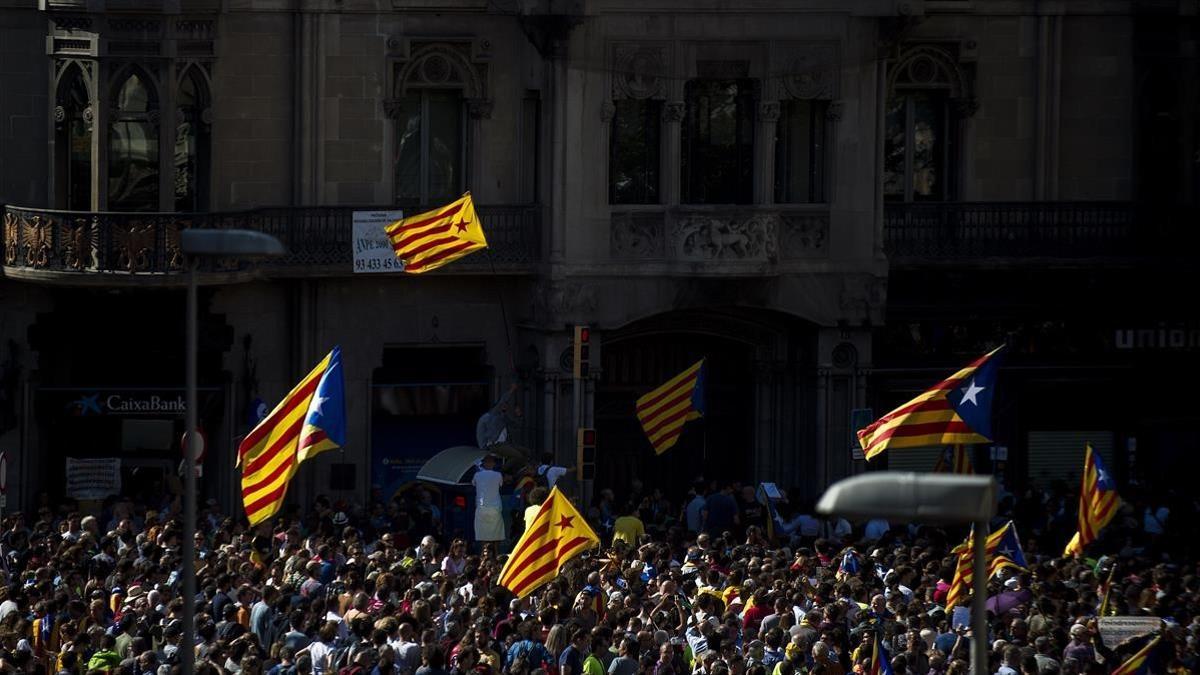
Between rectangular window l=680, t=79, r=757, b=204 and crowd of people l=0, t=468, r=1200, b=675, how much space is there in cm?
701

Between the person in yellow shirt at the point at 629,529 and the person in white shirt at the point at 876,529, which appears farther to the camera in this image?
the person in white shirt at the point at 876,529

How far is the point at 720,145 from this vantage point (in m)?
40.1

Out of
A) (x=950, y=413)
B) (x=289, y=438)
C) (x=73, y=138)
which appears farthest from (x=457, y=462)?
(x=289, y=438)

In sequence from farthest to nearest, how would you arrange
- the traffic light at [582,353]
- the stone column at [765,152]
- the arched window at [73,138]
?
the stone column at [765,152], the arched window at [73,138], the traffic light at [582,353]

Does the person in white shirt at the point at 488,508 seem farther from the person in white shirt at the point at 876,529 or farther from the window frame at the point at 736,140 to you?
the window frame at the point at 736,140

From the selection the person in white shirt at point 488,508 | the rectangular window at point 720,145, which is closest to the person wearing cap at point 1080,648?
the person in white shirt at point 488,508

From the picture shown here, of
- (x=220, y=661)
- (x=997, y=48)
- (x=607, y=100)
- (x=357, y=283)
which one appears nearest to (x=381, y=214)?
(x=357, y=283)

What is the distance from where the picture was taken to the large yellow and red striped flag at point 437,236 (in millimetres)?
36750

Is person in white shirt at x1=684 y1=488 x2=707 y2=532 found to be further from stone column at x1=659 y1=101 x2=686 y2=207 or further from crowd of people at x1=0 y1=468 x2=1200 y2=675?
stone column at x1=659 y1=101 x2=686 y2=207

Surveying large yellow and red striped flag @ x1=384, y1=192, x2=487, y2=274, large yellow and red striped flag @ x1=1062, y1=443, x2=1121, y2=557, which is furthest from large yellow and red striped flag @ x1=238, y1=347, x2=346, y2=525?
large yellow and red striped flag @ x1=1062, y1=443, x2=1121, y2=557

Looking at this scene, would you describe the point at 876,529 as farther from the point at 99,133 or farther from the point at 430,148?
the point at 99,133

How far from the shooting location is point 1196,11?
4247 cm

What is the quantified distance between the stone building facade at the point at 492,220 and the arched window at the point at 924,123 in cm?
21

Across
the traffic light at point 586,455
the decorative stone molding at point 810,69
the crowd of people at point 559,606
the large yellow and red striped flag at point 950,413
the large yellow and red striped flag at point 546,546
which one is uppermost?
the decorative stone molding at point 810,69
